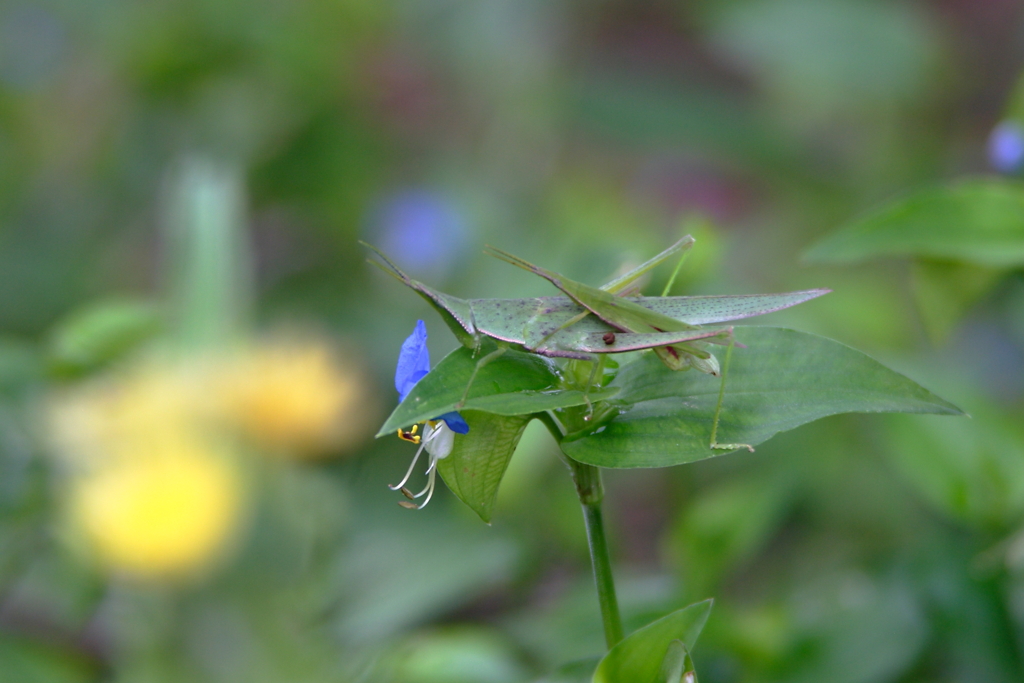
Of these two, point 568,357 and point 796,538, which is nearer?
point 568,357

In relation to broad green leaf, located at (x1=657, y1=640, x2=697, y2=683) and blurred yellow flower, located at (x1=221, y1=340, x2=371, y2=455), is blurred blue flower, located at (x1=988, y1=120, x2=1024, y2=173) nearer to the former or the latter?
broad green leaf, located at (x1=657, y1=640, x2=697, y2=683)

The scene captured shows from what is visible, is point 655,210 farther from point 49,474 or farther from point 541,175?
point 49,474

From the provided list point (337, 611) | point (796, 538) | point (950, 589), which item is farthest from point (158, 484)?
point (796, 538)

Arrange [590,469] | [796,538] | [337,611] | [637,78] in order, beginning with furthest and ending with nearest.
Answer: [637,78], [796,538], [337,611], [590,469]

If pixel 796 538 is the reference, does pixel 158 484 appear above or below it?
above

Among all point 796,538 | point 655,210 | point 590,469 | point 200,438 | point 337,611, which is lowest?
point 796,538

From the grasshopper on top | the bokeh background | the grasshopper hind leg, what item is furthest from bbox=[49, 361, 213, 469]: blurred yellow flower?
the grasshopper hind leg

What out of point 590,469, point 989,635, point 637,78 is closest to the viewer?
point 590,469

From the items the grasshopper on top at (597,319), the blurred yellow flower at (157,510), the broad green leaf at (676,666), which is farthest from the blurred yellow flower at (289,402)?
the broad green leaf at (676,666)
